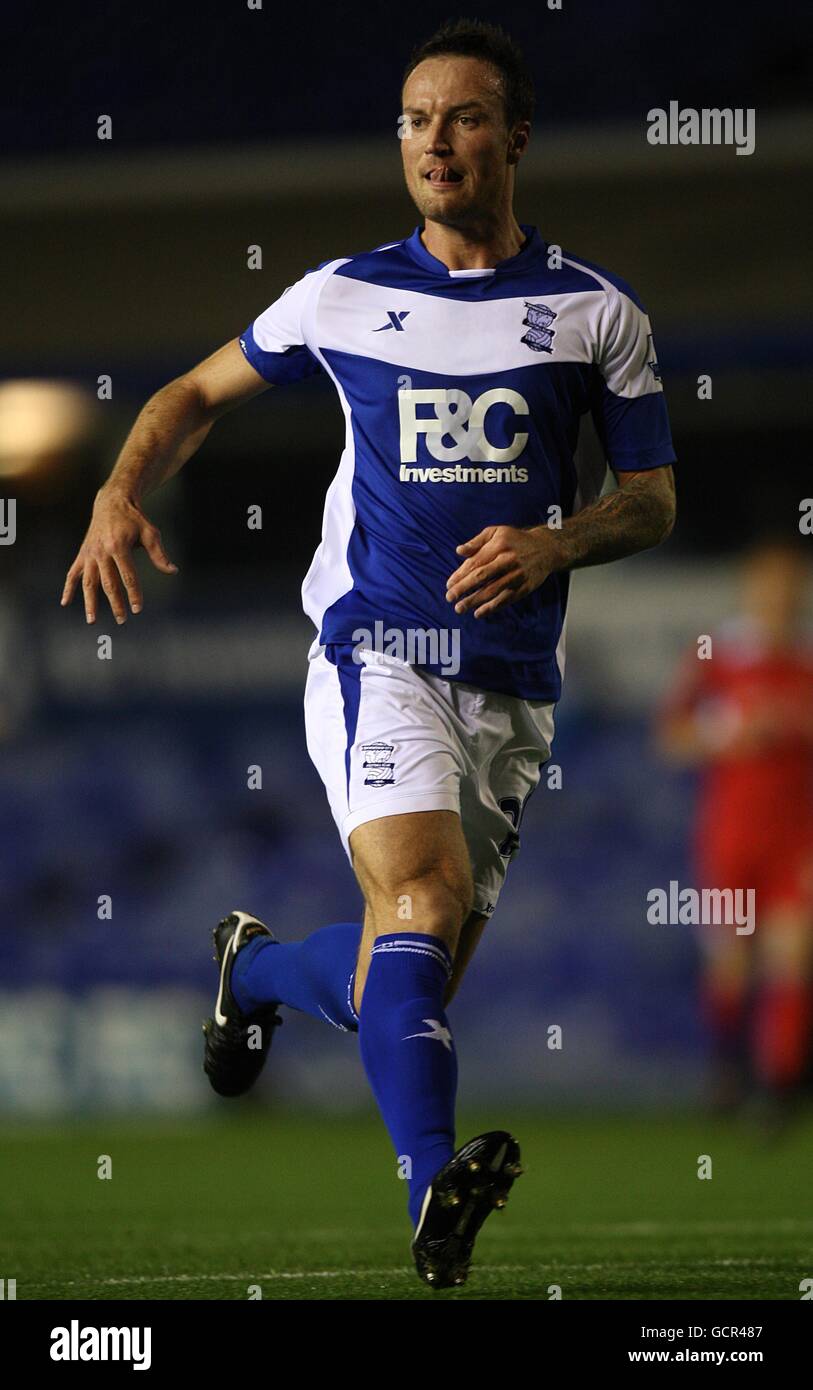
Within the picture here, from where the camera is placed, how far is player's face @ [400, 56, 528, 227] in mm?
4016

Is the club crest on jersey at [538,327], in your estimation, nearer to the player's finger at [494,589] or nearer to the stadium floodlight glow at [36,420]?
the player's finger at [494,589]

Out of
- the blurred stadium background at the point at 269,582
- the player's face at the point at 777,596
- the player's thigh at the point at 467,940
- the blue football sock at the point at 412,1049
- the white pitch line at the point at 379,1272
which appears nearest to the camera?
the blue football sock at the point at 412,1049

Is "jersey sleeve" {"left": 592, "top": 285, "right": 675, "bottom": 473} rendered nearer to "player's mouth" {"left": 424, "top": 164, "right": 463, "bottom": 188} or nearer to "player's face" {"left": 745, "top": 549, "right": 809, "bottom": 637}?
"player's mouth" {"left": 424, "top": 164, "right": 463, "bottom": 188}

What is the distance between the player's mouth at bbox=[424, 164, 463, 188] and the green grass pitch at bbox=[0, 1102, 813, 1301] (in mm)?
2175

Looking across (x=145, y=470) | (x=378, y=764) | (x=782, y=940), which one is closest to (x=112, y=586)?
(x=145, y=470)

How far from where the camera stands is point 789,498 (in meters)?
14.6

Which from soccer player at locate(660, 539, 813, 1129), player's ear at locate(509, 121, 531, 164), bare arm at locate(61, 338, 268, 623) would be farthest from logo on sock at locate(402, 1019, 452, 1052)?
soccer player at locate(660, 539, 813, 1129)

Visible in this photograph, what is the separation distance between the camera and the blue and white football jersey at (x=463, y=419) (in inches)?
159

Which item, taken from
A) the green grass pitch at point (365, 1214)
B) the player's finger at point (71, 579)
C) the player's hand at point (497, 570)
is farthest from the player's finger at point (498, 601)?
the green grass pitch at point (365, 1214)

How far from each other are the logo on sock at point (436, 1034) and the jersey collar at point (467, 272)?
Answer: 1561mm

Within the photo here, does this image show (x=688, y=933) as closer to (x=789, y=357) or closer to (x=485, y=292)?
(x=789, y=357)

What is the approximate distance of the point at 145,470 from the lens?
4.23m

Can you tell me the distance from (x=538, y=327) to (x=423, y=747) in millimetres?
911

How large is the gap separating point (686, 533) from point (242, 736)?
12.3 ft
